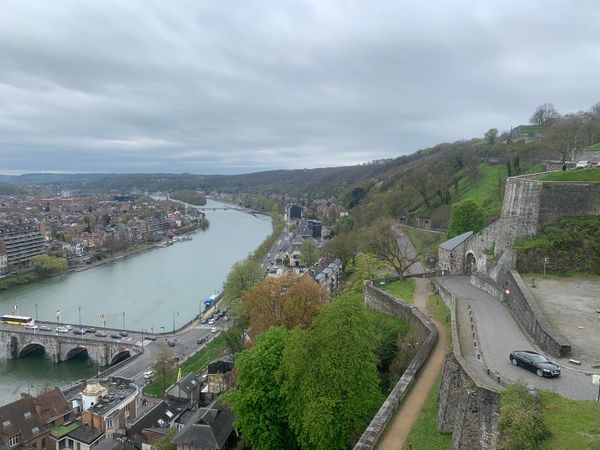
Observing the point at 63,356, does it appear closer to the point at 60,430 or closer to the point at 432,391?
the point at 60,430

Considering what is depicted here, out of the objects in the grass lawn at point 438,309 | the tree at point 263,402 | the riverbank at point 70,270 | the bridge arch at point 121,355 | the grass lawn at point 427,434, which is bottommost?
the riverbank at point 70,270

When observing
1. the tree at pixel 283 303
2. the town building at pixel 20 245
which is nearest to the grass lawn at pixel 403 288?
the tree at pixel 283 303

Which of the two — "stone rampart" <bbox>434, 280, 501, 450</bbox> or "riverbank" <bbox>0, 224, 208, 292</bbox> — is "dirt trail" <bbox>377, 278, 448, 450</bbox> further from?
"riverbank" <bbox>0, 224, 208, 292</bbox>

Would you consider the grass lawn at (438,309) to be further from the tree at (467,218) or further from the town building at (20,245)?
the town building at (20,245)

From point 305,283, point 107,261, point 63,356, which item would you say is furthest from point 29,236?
point 305,283

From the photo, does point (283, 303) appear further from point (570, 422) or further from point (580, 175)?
point (570, 422)
